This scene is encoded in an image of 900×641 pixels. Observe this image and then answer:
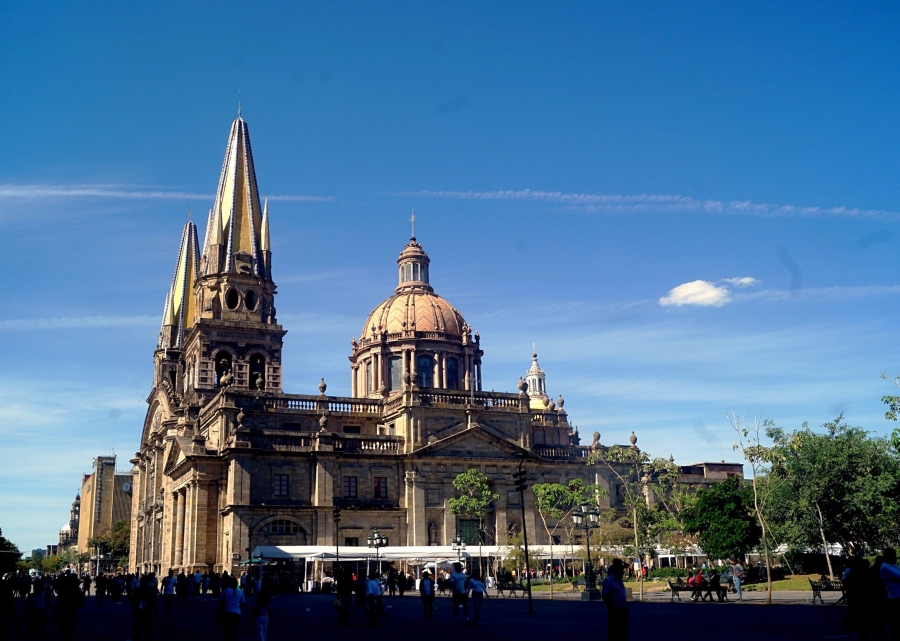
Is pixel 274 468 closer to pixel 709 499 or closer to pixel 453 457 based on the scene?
pixel 453 457

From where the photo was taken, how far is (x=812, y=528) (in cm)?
4828

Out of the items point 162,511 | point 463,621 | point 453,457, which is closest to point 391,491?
point 453,457

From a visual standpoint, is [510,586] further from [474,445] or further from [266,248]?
[266,248]

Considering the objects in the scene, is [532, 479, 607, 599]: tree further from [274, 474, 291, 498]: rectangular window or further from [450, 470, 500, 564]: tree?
[274, 474, 291, 498]: rectangular window

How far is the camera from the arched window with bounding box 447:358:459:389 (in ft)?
243

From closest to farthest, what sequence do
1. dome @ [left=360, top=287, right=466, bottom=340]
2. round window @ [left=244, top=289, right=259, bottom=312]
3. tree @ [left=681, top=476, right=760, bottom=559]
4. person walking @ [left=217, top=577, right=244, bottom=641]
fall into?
person walking @ [left=217, top=577, right=244, bottom=641] → tree @ [left=681, top=476, right=760, bottom=559] → round window @ [left=244, top=289, right=259, bottom=312] → dome @ [left=360, top=287, right=466, bottom=340]

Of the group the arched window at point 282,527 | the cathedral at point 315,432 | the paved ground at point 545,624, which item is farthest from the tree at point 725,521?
the arched window at point 282,527

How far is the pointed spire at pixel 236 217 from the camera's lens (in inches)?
2896

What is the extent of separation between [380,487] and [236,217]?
26090 mm

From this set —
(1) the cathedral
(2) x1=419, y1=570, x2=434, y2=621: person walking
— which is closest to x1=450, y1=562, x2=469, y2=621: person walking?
(2) x1=419, y1=570, x2=434, y2=621: person walking

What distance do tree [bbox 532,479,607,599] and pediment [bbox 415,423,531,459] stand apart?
3.08m

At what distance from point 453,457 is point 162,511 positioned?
25.1 m

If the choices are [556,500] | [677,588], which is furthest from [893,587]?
[556,500]

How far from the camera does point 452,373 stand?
74625 mm
